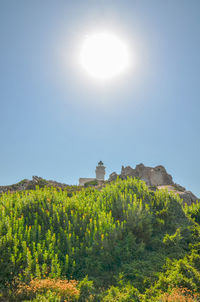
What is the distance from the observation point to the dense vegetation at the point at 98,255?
206 inches

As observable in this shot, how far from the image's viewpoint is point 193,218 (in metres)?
10.4

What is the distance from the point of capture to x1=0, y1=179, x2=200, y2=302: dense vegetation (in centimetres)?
523

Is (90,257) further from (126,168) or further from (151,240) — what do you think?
(126,168)

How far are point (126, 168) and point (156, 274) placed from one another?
28600 millimetres

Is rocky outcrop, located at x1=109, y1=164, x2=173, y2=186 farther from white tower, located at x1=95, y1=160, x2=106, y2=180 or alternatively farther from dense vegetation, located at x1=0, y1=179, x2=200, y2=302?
dense vegetation, located at x1=0, y1=179, x2=200, y2=302

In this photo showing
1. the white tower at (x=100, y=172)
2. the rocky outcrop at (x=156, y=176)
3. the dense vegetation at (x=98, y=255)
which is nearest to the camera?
the dense vegetation at (x=98, y=255)

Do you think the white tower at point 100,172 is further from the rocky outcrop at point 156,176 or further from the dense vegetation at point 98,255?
the dense vegetation at point 98,255

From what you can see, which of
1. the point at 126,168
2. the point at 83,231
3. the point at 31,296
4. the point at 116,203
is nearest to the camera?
the point at 31,296

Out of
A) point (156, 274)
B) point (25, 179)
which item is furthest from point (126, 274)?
point (25, 179)

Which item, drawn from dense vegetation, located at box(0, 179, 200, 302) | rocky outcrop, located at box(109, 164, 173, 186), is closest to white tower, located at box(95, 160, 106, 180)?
rocky outcrop, located at box(109, 164, 173, 186)

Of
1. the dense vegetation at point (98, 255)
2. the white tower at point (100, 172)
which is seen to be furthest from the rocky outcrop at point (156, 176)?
the dense vegetation at point (98, 255)

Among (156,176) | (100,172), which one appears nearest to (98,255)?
(156,176)

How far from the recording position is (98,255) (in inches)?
275

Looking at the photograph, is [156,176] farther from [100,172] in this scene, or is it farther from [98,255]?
[98,255]
